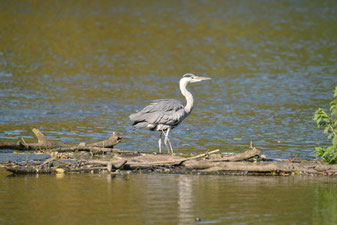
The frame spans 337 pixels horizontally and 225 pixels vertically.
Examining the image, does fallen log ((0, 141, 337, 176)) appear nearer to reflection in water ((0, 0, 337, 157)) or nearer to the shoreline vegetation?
the shoreline vegetation

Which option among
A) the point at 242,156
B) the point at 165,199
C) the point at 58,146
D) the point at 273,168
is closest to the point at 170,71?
the point at 58,146

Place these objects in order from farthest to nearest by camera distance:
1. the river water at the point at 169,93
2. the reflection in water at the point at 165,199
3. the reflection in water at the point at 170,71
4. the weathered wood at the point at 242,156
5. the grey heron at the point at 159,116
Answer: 1. the reflection in water at the point at 170,71
2. the grey heron at the point at 159,116
3. the weathered wood at the point at 242,156
4. the river water at the point at 169,93
5. the reflection in water at the point at 165,199

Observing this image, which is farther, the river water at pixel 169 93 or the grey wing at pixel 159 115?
the grey wing at pixel 159 115

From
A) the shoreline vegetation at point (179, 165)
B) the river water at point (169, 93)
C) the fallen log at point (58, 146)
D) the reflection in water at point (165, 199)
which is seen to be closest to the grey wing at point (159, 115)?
the fallen log at point (58, 146)

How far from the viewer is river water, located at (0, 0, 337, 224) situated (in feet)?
29.6

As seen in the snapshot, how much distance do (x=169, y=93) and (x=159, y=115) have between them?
379 inches

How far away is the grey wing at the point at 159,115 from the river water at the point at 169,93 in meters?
1.11

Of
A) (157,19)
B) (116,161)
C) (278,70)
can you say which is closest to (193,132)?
(116,161)

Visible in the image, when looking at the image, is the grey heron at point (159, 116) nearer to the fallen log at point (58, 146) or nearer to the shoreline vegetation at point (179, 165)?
the fallen log at point (58, 146)

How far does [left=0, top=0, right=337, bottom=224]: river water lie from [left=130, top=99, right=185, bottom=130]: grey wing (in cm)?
111

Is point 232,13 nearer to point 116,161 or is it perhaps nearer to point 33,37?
point 33,37

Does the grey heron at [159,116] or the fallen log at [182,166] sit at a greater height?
the grey heron at [159,116]

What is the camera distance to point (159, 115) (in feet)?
44.4

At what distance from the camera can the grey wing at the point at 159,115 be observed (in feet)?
44.4
